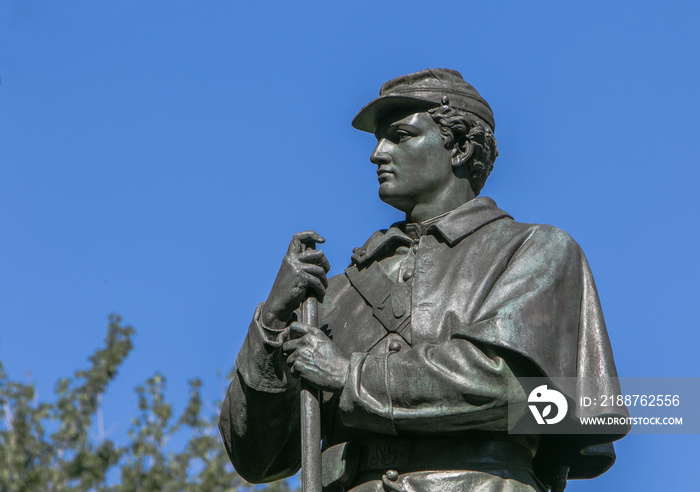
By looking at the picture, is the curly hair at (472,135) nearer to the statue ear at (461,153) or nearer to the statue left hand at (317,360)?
the statue ear at (461,153)

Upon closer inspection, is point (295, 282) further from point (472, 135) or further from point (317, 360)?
point (472, 135)

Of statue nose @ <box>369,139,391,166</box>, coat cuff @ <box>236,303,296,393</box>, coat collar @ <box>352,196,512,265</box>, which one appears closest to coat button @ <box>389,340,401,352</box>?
coat cuff @ <box>236,303,296,393</box>

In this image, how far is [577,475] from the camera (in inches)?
337

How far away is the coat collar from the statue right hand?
51 cm

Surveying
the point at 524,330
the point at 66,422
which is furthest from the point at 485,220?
the point at 66,422

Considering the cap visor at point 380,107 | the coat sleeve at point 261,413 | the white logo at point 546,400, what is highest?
the cap visor at point 380,107

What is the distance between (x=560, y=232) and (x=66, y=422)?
15.3 meters

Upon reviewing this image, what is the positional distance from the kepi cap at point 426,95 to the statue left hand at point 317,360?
4.69 feet

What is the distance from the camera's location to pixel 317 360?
8.12 metres

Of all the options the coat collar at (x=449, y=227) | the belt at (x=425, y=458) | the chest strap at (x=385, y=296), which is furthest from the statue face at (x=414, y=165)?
the belt at (x=425, y=458)

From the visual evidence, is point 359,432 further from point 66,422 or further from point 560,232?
point 66,422

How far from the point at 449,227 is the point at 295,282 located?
93 centimetres

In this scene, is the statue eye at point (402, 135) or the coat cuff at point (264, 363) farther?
the statue eye at point (402, 135)

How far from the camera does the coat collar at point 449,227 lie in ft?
28.6
